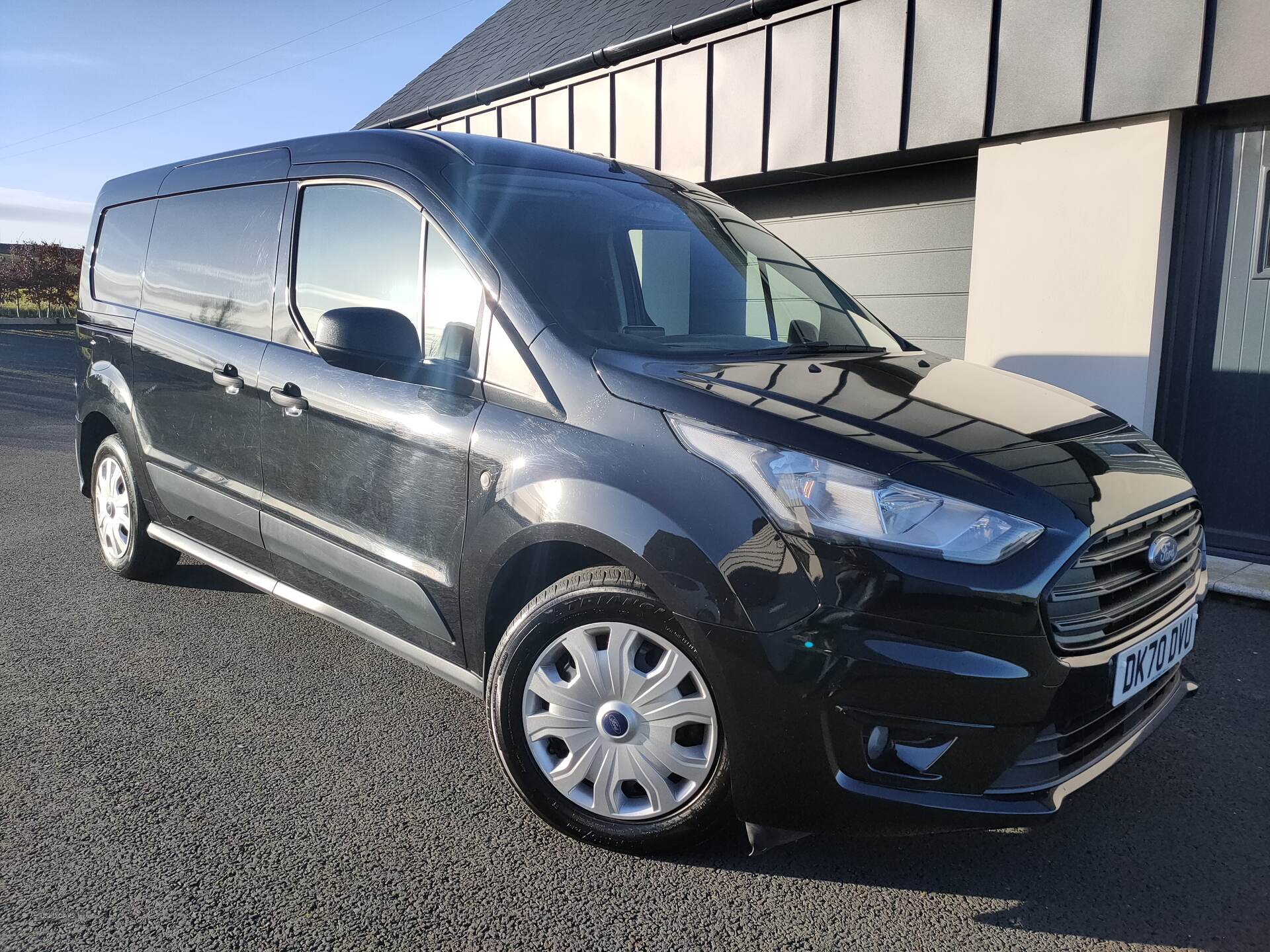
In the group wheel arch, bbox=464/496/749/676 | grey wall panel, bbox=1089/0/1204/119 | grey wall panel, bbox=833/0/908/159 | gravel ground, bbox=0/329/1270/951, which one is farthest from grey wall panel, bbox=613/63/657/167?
wheel arch, bbox=464/496/749/676

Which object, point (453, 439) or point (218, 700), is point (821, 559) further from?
point (218, 700)

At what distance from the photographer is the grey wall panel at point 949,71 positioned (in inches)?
212

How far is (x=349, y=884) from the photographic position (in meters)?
2.13

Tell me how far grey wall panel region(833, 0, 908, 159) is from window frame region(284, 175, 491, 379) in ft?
13.2

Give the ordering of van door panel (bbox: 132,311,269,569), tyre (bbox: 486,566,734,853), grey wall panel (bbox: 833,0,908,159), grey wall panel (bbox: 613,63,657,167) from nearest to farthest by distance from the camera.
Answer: tyre (bbox: 486,566,734,853) < van door panel (bbox: 132,311,269,569) < grey wall panel (bbox: 833,0,908,159) < grey wall panel (bbox: 613,63,657,167)

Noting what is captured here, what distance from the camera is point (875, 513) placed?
1.91m

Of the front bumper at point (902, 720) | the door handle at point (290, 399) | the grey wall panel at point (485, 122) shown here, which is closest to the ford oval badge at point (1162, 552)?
the front bumper at point (902, 720)

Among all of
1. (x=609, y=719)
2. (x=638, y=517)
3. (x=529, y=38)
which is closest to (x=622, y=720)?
(x=609, y=719)

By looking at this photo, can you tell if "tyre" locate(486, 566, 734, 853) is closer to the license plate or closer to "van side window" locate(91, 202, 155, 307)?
the license plate

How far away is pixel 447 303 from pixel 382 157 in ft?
2.01

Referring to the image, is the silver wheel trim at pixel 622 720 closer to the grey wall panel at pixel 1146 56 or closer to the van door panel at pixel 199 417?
the van door panel at pixel 199 417

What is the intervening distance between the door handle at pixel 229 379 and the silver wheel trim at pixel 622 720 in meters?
1.68

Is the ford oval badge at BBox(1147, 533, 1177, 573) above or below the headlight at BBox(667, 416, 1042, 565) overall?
below

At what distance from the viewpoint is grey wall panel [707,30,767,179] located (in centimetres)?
660
